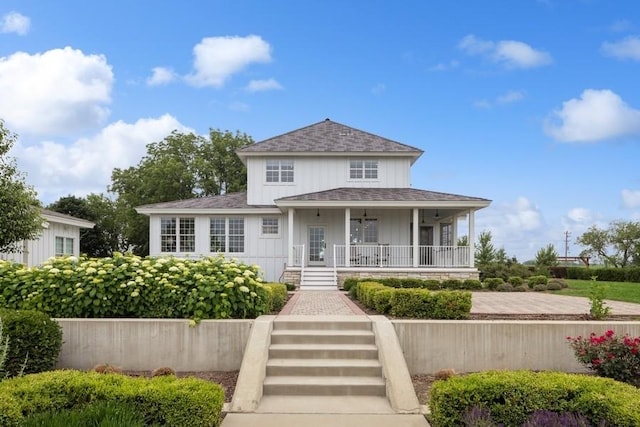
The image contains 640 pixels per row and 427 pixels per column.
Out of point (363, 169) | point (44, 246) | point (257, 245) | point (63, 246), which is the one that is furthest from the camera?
point (363, 169)

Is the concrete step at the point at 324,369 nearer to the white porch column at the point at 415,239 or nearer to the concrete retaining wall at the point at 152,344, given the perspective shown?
the concrete retaining wall at the point at 152,344

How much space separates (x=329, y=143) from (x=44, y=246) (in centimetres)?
1347

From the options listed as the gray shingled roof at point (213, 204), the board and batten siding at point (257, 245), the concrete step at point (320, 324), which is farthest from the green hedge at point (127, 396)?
the gray shingled roof at point (213, 204)

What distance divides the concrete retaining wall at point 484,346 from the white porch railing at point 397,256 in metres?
13.8

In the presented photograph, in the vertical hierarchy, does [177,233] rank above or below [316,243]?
above

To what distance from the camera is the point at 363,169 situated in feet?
79.5

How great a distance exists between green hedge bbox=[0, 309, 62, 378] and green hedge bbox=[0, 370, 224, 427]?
1.56 meters

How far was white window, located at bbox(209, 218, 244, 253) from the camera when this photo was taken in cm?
2350

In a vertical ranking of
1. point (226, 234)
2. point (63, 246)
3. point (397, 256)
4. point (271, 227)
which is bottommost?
point (397, 256)

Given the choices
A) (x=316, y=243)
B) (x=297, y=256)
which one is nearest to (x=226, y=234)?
(x=297, y=256)

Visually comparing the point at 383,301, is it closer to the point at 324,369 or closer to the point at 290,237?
the point at 324,369

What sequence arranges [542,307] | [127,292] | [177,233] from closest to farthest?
[127,292] → [542,307] → [177,233]

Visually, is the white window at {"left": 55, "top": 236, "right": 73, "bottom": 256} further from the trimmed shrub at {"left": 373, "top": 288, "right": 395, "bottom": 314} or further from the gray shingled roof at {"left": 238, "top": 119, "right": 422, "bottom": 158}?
the trimmed shrub at {"left": 373, "top": 288, "right": 395, "bottom": 314}

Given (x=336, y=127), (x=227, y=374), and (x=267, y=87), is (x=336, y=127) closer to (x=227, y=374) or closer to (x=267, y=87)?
(x=267, y=87)
